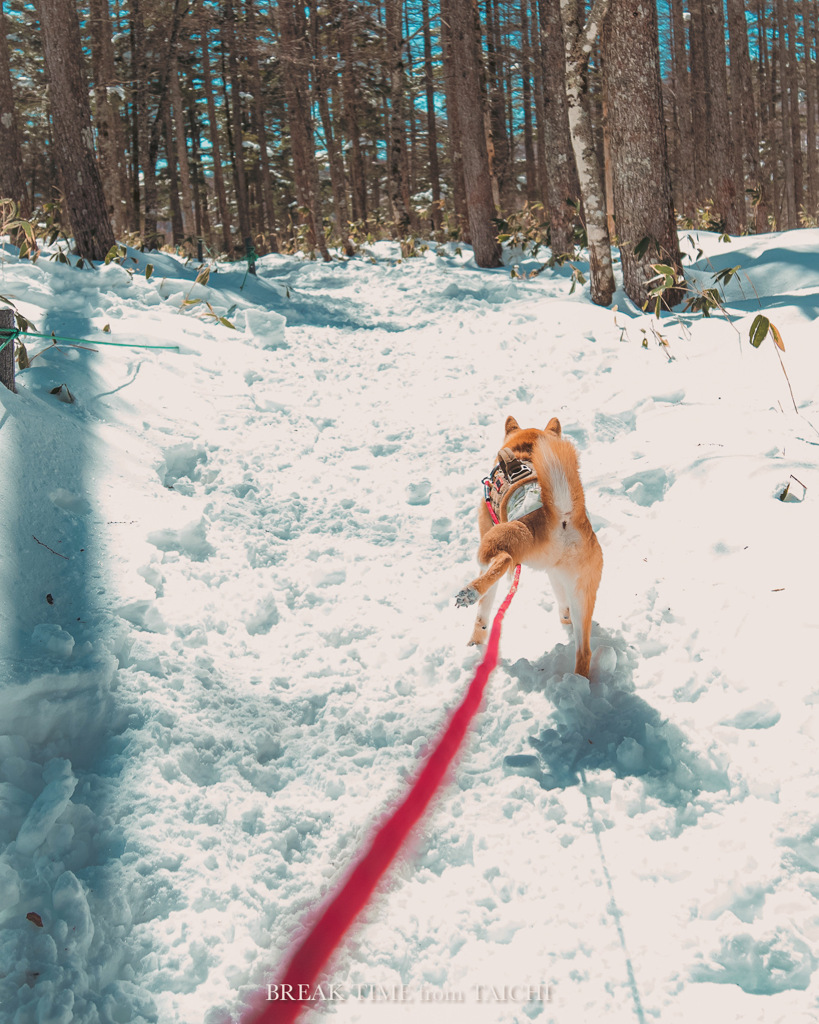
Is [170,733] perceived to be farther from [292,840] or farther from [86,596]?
[86,596]

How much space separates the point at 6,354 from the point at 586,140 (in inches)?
298

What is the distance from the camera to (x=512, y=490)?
3.04 meters

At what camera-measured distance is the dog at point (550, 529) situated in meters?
2.77

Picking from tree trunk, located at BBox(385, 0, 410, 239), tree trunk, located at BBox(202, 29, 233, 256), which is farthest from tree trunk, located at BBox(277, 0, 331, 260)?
tree trunk, located at BBox(202, 29, 233, 256)

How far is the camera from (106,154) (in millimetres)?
15344

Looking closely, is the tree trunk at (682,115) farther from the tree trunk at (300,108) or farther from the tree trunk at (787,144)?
the tree trunk at (300,108)

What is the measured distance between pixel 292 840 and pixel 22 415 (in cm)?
302

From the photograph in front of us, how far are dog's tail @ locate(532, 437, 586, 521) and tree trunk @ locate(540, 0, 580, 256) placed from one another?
32.4 ft

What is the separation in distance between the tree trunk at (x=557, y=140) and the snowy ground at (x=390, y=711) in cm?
788

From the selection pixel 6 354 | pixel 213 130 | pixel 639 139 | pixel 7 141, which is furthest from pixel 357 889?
pixel 213 130

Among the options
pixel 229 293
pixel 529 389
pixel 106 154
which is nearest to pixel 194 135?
pixel 106 154

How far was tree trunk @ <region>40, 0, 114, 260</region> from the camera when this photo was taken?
8281mm

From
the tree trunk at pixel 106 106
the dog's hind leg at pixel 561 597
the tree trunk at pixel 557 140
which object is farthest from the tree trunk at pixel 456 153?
the dog's hind leg at pixel 561 597

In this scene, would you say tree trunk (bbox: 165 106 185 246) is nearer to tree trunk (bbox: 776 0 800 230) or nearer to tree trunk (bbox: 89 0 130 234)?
tree trunk (bbox: 89 0 130 234)
